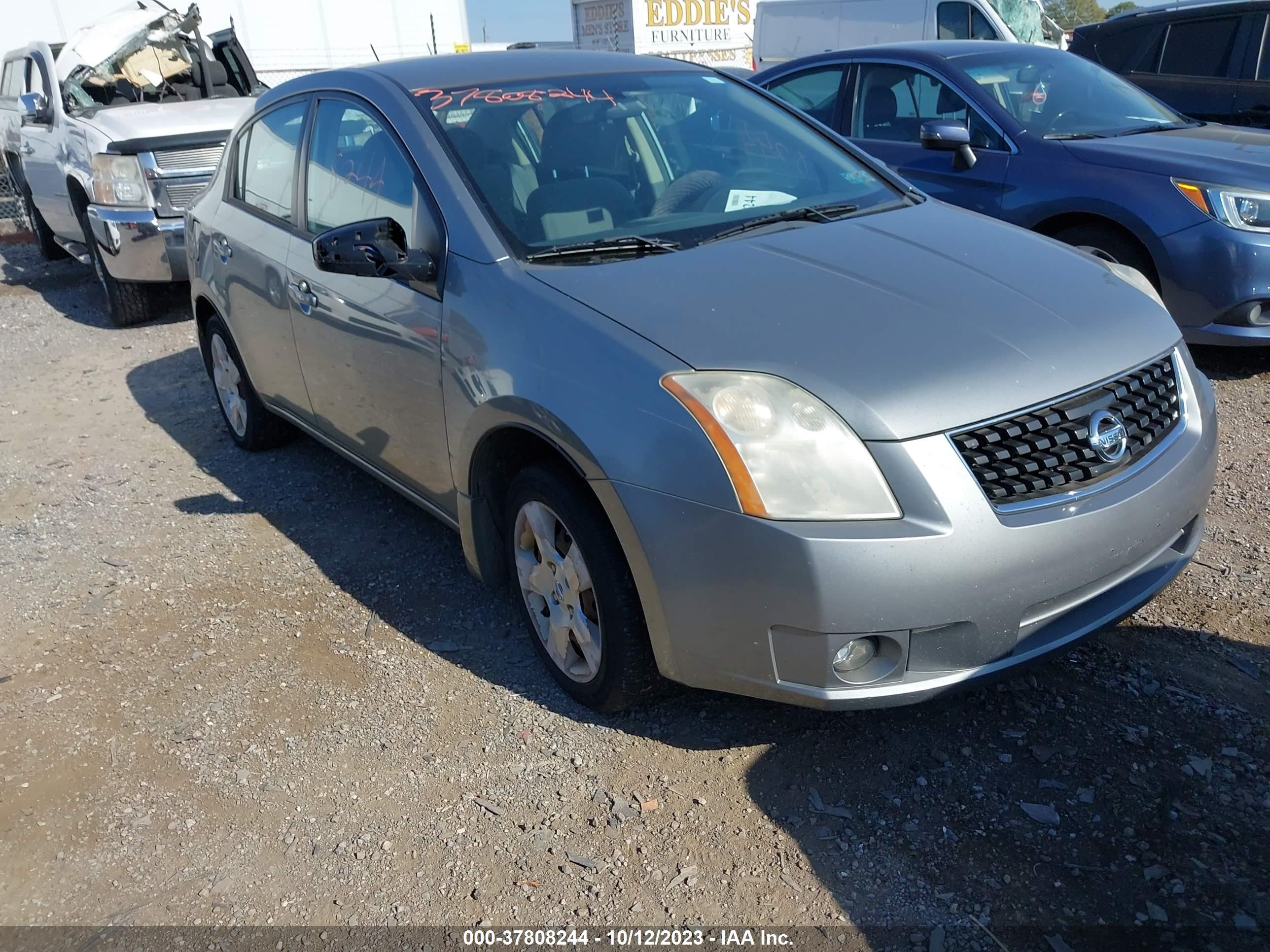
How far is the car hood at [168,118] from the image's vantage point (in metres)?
7.74

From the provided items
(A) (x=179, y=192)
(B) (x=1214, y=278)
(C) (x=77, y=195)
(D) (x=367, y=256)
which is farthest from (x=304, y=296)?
(C) (x=77, y=195)

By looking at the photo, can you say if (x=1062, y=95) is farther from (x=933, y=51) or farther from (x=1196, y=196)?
(x=1196, y=196)

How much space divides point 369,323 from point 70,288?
7701 millimetres

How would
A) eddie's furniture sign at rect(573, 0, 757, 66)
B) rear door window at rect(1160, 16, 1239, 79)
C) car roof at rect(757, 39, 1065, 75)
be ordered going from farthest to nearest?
eddie's furniture sign at rect(573, 0, 757, 66)
rear door window at rect(1160, 16, 1239, 79)
car roof at rect(757, 39, 1065, 75)

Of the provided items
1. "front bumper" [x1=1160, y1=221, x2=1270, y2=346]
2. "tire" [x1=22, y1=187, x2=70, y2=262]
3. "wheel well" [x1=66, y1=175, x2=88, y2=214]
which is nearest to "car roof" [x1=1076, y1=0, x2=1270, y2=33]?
"front bumper" [x1=1160, y1=221, x2=1270, y2=346]

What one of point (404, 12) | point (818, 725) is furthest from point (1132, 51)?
point (404, 12)

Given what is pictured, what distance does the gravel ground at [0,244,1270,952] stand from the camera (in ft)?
7.96

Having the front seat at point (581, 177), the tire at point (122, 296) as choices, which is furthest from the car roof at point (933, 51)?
the tire at point (122, 296)

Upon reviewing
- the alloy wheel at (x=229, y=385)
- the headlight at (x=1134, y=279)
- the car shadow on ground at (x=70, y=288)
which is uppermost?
the headlight at (x=1134, y=279)

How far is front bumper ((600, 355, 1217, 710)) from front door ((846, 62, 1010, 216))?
11.8 feet

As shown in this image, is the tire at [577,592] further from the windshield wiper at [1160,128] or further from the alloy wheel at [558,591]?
the windshield wiper at [1160,128]

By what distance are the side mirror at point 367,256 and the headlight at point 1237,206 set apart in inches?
153

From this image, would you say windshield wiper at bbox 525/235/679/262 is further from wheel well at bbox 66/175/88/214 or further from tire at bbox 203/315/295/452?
wheel well at bbox 66/175/88/214

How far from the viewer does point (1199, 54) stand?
7863 millimetres
